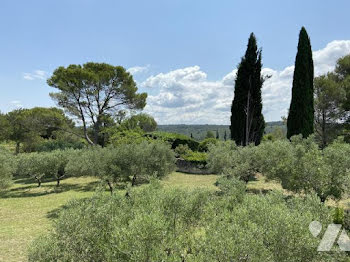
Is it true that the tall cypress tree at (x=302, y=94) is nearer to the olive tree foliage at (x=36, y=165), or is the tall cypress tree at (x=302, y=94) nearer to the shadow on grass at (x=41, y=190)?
the shadow on grass at (x=41, y=190)

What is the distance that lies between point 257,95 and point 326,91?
9401 millimetres

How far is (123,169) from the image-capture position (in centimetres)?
1662

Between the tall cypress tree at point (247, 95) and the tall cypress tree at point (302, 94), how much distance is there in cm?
523

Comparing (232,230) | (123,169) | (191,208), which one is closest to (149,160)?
(123,169)

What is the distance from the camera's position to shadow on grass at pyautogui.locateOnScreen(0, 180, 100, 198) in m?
23.2

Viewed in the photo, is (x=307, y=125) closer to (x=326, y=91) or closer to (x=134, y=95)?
(x=326, y=91)

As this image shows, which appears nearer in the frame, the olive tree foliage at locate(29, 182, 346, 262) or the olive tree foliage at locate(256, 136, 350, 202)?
the olive tree foliage at locate(29, 182, 346, 262)

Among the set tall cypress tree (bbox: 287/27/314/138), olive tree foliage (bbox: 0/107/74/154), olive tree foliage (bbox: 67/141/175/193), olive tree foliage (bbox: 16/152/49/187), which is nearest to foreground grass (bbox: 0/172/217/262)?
olive tree foliage (bbox: 67/141/175/193)

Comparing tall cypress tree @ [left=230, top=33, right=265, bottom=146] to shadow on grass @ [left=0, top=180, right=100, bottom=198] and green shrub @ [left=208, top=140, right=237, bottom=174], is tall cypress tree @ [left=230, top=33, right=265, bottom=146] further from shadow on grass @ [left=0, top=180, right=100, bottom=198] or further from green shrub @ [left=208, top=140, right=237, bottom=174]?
shadow on grass @ [left=0, top=180, right=100, bottom=198]

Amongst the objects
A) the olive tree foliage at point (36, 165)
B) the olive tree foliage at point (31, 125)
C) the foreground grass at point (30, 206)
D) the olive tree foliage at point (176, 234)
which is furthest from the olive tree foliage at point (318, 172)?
the olive tree foliage at point (31, 125)

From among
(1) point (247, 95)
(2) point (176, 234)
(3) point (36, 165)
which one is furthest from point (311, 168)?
(3) point (36, 165)

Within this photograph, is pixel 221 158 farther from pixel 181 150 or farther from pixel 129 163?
pixel 181 150

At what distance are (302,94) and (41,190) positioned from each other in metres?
31.3

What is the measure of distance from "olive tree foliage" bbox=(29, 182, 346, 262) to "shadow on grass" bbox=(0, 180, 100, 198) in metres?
17.6
